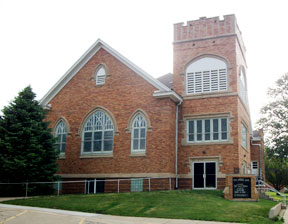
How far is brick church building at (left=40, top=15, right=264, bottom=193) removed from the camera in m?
20.5

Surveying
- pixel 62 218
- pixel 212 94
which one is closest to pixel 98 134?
pixel 212 94

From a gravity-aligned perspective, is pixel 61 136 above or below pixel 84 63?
below

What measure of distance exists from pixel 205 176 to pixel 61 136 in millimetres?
10336

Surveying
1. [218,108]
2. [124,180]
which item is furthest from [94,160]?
[218,108]

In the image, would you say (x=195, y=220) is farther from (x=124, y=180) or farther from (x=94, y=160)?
(x=94, y=160)

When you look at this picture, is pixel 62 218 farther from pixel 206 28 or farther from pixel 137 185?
pixel 206 28

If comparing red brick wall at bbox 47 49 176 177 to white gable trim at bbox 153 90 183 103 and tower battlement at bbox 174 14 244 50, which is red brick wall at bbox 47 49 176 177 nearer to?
white gable trim at bbox 153 90 183 103

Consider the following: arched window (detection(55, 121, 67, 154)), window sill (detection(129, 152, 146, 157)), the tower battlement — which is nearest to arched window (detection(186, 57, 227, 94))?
the tower battlement

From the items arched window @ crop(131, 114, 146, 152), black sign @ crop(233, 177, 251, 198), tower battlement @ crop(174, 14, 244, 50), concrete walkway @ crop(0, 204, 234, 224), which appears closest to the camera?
concrete walkway @ crop(0, 204, 234, 224)

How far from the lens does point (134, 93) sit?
21.9 meters

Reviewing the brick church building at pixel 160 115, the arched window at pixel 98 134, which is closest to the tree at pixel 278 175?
the brick church building at pixel 160 115

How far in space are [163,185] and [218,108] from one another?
5.81 meters

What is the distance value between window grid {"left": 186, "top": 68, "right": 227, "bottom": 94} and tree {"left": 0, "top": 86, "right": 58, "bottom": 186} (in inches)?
371

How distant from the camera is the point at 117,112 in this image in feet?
72.7
